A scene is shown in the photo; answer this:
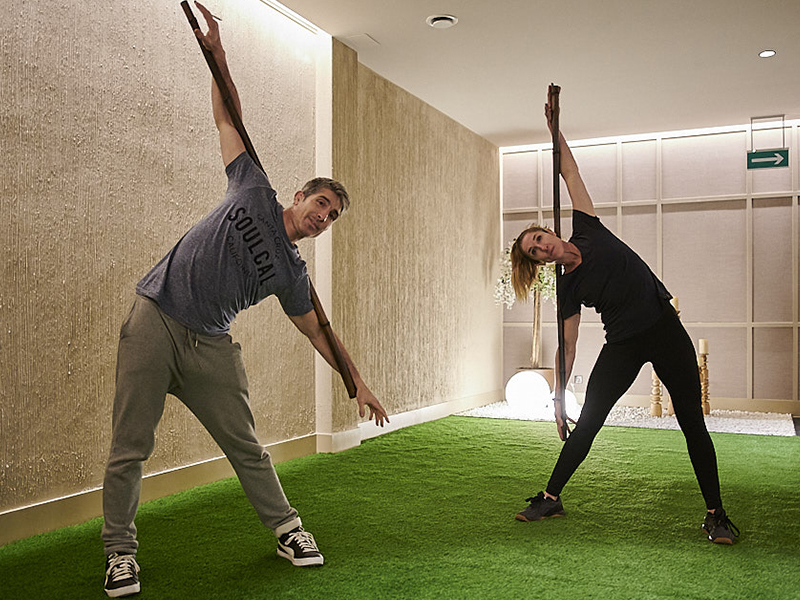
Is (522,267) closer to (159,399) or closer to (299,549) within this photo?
(299,549)

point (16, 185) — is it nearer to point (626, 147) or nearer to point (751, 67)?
point (751, 67)

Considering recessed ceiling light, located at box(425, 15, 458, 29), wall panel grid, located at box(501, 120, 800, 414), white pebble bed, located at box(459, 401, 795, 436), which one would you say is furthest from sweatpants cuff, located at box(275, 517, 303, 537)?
wall panel grid, located at box(501, 120, 800, 414)

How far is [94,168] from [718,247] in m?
5.60

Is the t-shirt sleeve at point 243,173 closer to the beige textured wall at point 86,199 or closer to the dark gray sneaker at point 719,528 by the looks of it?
the beige textured wall at point 86,199

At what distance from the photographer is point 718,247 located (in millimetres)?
6957

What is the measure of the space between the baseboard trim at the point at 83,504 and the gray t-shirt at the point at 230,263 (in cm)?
116

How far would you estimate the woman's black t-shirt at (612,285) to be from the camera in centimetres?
287

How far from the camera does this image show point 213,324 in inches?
91.4

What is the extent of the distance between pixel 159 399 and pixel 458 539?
122cm

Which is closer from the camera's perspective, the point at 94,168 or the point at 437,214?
the point at 94,168

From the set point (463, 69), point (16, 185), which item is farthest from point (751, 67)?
point (16, 185)

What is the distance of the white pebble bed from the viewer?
573 centimetres

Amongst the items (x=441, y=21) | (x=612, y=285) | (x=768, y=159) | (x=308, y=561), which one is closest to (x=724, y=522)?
(x=612, y=285)

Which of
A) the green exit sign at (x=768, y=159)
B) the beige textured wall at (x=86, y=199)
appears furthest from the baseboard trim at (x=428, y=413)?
the green exit sign at (x=768, y=159)
